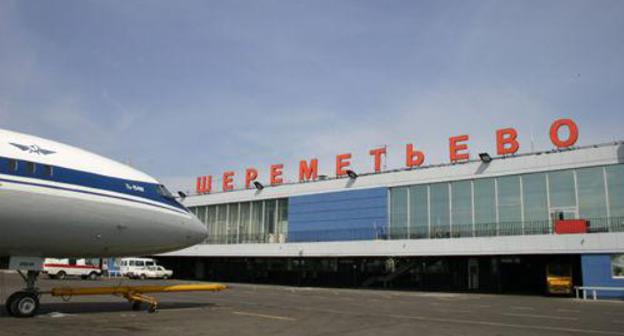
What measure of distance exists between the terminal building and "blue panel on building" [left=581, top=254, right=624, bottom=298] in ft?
0.20

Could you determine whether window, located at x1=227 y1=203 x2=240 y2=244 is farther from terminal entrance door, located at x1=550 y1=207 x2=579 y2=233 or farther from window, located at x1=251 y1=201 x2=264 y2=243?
terminal entrance door, located at x1=550 y1=207 x2=579 y2=233

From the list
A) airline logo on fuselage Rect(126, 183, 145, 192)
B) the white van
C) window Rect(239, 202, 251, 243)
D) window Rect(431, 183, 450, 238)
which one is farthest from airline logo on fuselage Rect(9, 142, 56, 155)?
window Rect(239, 202, 251, 243)

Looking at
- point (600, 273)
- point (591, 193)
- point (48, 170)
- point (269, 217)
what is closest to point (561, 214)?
point (591, 193)

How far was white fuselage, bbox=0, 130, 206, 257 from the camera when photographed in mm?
15094

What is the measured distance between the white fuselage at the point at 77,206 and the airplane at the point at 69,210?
24 mm

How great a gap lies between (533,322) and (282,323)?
8578 mm

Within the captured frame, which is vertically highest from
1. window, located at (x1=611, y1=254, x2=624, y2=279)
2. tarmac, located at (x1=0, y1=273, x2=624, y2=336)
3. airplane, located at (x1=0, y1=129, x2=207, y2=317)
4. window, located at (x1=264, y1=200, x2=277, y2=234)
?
window, located at (x1=264, y1=200, x2=277, y2=234)

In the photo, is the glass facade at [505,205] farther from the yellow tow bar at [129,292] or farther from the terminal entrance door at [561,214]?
the yellow tow bar at [129,292]

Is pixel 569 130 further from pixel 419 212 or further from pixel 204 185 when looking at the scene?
pixel 204 185

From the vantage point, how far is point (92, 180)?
1689 cm

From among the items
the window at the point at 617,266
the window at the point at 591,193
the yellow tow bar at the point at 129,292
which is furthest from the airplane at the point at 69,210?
the window at the point at 591,193

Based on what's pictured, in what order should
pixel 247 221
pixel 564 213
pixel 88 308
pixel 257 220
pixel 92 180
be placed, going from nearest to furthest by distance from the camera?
pixel 92 180, pixel 88 308, pixel 564 213, pixel 257 220, pixel 247 221

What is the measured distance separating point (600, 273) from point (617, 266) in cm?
106

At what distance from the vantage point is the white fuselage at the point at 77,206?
15094 millimetres
